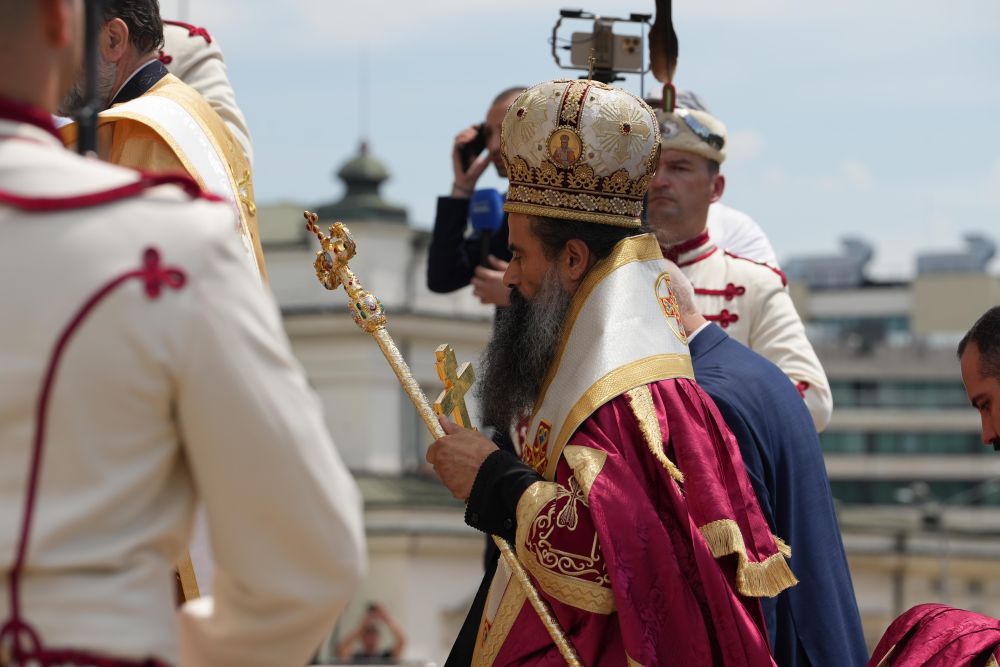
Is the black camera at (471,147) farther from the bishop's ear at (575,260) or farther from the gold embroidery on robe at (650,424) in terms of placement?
the gold embroidery on robe at (650,424)

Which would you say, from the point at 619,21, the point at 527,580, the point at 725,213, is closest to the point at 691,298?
the point at 527,580

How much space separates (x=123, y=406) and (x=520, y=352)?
238cm

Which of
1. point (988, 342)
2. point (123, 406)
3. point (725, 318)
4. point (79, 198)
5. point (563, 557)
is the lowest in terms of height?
point (725, 318)

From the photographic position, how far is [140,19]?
5.10 meters

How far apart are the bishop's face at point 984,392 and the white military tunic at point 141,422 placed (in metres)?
2.32

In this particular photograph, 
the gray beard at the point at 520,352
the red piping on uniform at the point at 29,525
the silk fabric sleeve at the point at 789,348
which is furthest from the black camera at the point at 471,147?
the red piping on uniform at the point at 29,525

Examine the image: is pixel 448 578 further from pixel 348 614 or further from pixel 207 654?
pixel 207 654

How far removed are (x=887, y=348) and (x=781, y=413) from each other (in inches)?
2914

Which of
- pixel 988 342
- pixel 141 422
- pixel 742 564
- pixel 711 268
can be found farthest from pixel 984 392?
pixel 141 422

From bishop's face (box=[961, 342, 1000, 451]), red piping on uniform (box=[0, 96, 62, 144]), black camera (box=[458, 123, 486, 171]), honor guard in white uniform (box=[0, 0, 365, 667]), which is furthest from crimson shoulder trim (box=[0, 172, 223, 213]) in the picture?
black camera (box=[458, 123, 486, 171])

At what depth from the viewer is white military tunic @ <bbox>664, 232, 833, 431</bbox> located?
20.5 ft

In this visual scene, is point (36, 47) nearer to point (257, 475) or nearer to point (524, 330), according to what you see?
point (257, 475)

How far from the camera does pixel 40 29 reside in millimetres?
2670

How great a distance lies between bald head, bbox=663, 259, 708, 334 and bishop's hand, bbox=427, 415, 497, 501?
0.68m
